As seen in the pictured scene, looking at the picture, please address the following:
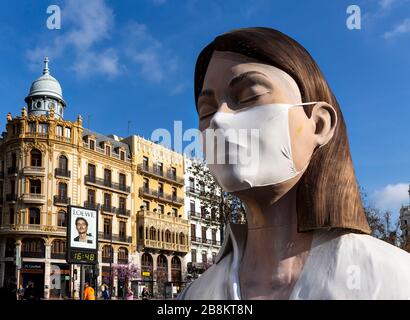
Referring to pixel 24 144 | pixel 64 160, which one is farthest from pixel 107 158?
pixel 24 144

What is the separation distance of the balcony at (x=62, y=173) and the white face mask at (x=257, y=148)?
115ft

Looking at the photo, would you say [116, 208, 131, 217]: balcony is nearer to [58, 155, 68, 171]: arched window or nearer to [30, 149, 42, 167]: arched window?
[58, 155, 68, 171]: arched window

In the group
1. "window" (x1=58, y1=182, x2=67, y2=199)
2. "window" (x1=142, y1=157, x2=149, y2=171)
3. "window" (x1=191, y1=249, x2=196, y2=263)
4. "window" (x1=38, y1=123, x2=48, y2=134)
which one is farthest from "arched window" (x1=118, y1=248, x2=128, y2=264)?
Result: "window" (x1=38, y1=123, x2=48, y2=134)

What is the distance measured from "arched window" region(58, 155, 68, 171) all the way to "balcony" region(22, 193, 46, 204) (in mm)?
2542

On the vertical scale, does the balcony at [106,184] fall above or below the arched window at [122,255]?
above

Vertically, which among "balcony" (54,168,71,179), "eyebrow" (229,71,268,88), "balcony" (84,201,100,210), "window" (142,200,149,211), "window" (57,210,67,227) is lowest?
"eyebrow" (229,71,268,88)

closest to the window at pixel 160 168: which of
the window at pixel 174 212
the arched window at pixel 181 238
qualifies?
the window at pixel 174 212

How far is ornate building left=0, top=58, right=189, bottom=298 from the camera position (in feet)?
113

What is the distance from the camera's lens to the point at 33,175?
3528 centimetres

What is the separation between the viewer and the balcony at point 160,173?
140 feet

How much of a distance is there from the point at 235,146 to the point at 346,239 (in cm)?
66

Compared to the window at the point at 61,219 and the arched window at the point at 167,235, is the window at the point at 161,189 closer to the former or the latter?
the arched window at the point at 167,235

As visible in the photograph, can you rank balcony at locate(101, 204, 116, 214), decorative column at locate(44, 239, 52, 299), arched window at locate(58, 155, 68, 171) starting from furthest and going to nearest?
balcony at locate(101, 204, 116, 214), arched window at locate(58, 155, 68, 171), decorative column at locate(44, 239, 52, 299)
